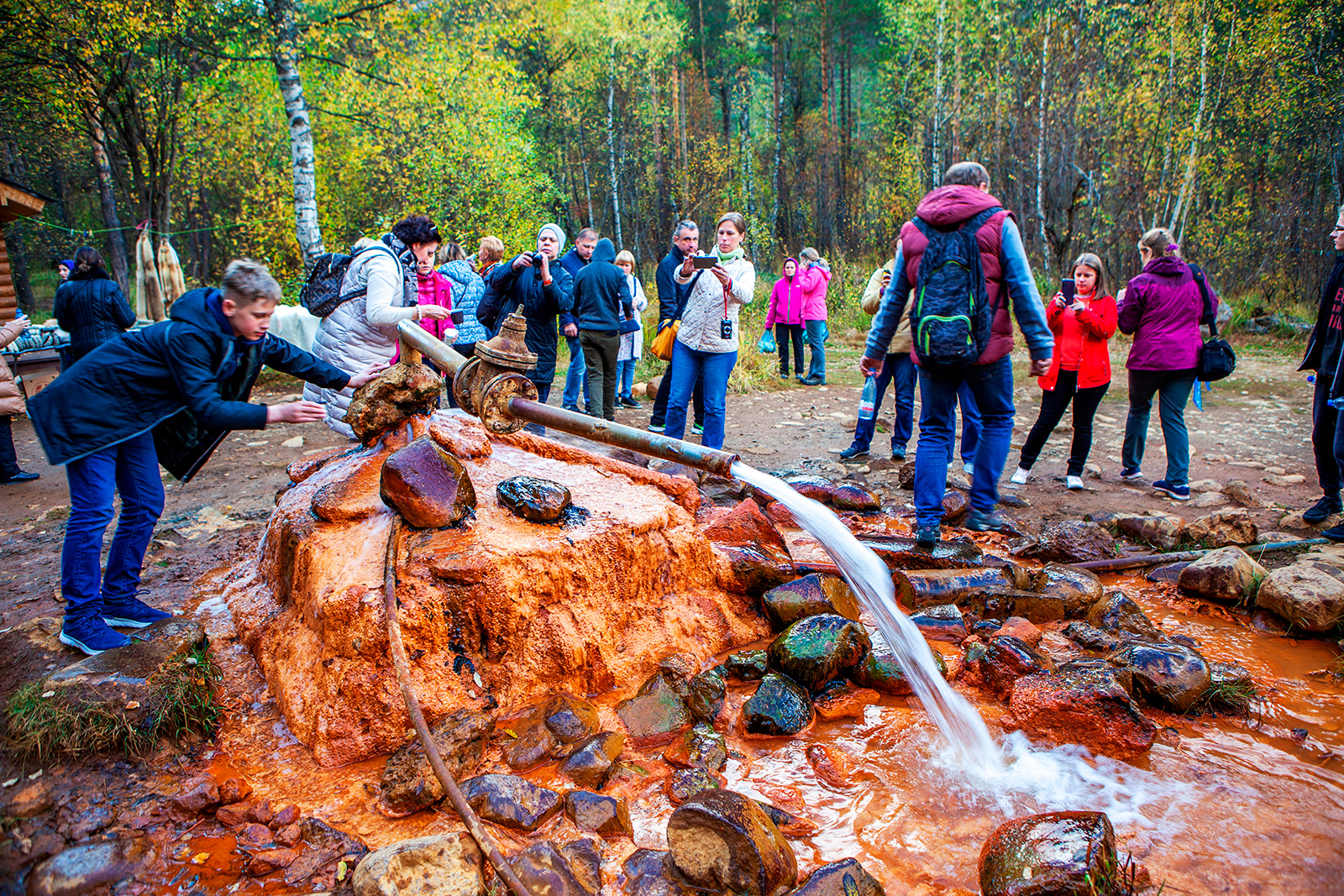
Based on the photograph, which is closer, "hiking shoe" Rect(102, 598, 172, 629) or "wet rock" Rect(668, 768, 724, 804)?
"wet rock" Rect(668, 768, 724, 804)

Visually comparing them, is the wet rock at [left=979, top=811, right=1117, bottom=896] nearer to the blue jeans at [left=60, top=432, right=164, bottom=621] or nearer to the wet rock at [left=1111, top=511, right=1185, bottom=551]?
the wet rock at [left=1111, top=511, right=1185, bottom=551]

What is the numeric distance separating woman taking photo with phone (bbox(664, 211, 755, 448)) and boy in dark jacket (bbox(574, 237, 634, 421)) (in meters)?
1.75

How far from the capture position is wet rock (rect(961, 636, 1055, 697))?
3281 millimetres

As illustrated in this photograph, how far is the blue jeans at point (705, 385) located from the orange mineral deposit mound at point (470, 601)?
193 cm

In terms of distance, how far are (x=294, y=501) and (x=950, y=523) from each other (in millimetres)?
4320

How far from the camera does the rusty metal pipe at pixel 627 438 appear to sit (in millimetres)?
3232

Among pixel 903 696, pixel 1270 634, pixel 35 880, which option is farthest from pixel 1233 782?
pixel 35 880

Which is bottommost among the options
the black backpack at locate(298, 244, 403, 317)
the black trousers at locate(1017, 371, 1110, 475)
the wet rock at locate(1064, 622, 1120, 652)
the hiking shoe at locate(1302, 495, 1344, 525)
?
the wet rock at locate(1064, 622, 1120, 652)

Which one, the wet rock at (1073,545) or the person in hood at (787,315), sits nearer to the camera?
the wet rock at (1073,545)

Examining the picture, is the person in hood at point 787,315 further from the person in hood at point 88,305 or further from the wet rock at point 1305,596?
the person in hood at point 88,305

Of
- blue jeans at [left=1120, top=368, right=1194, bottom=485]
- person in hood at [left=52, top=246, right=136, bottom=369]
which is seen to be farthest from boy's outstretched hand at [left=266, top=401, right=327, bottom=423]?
blue jeans at [left=1120, top=368, right=1194, bottom=485]

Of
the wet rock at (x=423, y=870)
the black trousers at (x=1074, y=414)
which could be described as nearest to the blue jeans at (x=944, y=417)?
the black trousers at (x=1074, y=414)

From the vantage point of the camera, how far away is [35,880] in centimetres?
219

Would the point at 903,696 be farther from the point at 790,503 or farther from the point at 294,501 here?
the point at 294,501
